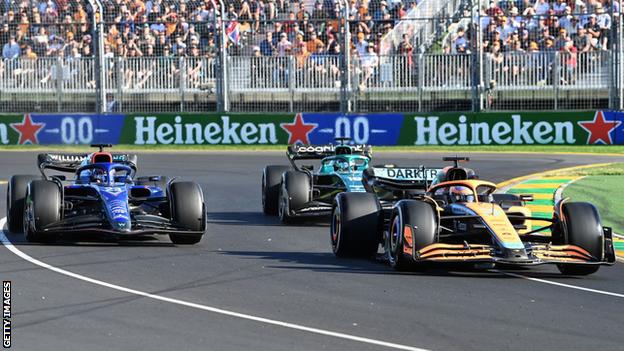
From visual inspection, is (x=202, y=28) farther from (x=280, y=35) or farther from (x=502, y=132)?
(x=502, y=132)

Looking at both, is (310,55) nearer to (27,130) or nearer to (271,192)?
(27,130)

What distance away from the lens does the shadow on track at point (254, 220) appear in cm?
1655

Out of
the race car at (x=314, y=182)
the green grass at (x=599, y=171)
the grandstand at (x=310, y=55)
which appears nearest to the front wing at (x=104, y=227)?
the race car at (x=314, y=182)

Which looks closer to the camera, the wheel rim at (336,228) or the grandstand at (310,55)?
the wheel rim at (336,228)

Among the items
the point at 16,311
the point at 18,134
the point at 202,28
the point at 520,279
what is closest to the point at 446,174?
the point at 520,279

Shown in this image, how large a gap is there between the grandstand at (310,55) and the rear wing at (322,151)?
11.6 meters

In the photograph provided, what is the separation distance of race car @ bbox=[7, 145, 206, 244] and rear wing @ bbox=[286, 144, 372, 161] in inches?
155

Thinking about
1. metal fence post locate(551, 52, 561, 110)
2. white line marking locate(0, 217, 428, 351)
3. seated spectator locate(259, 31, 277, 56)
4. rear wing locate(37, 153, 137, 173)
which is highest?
seated spectator locate(259, 31, 277, 56)

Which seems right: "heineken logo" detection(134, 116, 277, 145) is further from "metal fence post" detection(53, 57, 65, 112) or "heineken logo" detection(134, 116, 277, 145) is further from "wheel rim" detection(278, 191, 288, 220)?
"wheel rim" detection(278, 191, 288, 220)

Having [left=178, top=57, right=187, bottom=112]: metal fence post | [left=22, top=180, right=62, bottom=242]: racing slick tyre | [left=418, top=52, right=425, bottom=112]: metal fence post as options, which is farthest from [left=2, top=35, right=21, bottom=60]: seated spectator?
[left=22, top=180, right=62, bottom=242]: racing slick tyre

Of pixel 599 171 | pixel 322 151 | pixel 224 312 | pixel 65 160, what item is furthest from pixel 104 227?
pixel 599 171

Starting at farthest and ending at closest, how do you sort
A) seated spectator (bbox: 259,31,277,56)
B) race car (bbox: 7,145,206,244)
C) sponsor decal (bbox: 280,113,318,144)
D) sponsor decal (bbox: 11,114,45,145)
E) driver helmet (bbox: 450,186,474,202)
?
sponsor decal (bbox: 11,114,45,145) → sponsor decal (bbox: 280,113,318,144) → seated spectator (bbox: 259,31,277,56) → race car (bbox: 7,145,206,244) → driver helmet (bbox: 450,186,474,202)

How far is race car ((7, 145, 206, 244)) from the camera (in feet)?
44.4

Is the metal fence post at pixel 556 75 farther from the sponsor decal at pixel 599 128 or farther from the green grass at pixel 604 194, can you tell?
the green grass at pixel 604 194
